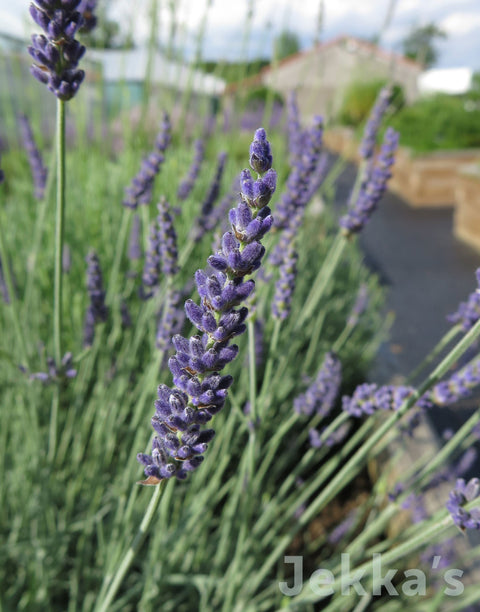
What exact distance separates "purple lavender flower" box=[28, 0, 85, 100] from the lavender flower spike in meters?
0.48

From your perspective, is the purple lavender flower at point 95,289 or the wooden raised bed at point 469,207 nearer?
the purple lavender flower at point 95,289

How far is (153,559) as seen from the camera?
1.20 m

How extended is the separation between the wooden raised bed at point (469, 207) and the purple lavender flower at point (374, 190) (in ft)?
18.7

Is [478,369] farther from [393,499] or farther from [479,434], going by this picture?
[479,434]

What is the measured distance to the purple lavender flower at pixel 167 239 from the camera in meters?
1.05

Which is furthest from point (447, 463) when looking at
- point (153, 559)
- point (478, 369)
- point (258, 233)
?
point (258, 233)

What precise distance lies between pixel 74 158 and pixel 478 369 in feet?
9.79

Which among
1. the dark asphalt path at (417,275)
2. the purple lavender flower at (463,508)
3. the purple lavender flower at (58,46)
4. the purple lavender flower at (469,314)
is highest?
the purple lavender flower at (58,46)

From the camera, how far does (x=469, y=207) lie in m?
6.57

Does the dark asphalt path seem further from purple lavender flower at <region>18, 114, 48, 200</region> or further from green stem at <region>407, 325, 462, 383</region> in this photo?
purple lavender flower at <region>18, 114, 48, 200</region>

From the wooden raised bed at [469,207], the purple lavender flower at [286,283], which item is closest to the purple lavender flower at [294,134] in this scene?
the purple lavender flower at [286,283]

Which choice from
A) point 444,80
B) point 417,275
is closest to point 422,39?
point 417,275

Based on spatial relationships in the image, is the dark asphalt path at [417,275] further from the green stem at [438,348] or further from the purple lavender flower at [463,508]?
the purple lavender flower at [463,508]

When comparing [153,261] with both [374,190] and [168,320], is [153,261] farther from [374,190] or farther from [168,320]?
[374,190]
